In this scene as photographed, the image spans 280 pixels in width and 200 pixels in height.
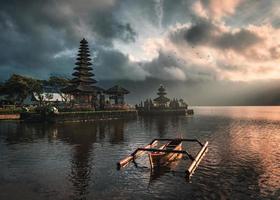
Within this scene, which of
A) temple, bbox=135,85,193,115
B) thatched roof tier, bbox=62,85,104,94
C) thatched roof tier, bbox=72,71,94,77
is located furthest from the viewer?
temple, bbox=135,85,193,115

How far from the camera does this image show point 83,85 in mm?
71312

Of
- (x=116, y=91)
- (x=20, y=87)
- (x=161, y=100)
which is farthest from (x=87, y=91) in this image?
(x=161, y=100)

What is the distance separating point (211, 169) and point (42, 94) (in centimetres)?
7899

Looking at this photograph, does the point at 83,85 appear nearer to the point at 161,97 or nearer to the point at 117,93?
the point at 117,93

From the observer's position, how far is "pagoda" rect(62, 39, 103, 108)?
221ft

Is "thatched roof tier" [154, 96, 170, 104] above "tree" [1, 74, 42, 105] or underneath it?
underneath

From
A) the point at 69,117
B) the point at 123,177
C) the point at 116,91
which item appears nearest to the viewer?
the point at 123,177

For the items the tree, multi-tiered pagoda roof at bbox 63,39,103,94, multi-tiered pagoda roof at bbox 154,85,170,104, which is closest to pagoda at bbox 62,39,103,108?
multi-tiered pagoda roof at bbox 63,39,103,94

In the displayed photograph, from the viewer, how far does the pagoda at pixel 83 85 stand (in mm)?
67219

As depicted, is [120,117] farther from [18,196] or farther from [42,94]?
[18,196]

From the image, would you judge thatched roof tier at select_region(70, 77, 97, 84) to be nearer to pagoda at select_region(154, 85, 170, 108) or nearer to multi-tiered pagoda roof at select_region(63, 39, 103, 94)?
multi-tiered pagoda roof at select_region(63, 39, 103, 94)

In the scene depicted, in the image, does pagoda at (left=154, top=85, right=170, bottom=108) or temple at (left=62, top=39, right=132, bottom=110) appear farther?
pagoda at (left=154, top=85, right=170, bottom=108)

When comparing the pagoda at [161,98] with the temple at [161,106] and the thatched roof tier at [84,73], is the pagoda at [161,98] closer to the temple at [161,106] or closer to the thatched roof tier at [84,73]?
the temple at [161,106]

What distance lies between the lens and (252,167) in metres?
18.9
